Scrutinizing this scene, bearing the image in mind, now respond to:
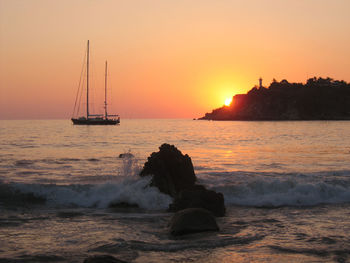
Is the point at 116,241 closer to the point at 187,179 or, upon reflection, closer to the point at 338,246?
the point at 338,246

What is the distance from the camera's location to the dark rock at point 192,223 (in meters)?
9.25

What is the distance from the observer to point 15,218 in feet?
37.3

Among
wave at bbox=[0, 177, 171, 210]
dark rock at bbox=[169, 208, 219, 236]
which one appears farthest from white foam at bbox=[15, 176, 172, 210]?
dark rock at bbox=[169, 208, 219, 236]

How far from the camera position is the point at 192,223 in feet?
31.0

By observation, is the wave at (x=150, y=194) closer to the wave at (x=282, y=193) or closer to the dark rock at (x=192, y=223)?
the wave at (x=282, y=193)

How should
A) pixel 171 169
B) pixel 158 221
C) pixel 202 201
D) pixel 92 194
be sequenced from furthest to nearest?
pixel 171 169 → pixel 92 194 → pixel 202 201 → pixel 158 221

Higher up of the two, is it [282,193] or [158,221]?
[282,193]

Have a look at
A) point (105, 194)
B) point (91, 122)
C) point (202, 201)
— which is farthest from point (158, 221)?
point (91, 122)

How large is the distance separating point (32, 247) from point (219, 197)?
215 inches

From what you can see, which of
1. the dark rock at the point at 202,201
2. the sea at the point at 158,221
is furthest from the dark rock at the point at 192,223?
the dark rock at the point at 202,201

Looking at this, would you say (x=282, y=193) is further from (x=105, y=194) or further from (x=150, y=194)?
(x=105, y=194)

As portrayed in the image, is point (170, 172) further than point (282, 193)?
Yes

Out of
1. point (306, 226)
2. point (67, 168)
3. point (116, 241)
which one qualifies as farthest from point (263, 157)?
point (116, 241)

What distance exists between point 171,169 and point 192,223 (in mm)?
6034
